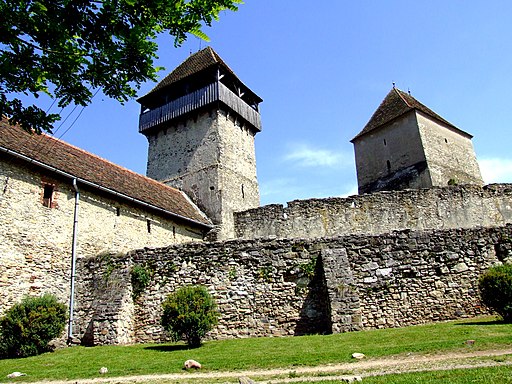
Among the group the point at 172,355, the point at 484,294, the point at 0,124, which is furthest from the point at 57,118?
the point at 0,124

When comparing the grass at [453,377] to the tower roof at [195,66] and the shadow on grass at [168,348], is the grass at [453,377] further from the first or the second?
the tower roof at [195,66]

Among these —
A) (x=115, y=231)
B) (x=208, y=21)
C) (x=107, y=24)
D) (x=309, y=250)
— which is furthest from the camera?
(x=115, y=231)

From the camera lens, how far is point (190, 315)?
10.2 metres

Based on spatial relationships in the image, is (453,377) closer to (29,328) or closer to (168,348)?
(168,348)

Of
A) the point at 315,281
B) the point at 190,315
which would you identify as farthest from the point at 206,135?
the point at 190,315

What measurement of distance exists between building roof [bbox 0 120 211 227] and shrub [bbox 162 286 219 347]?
686 centimetres

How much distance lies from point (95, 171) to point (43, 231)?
160 inches

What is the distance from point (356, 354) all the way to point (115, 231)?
1130cm

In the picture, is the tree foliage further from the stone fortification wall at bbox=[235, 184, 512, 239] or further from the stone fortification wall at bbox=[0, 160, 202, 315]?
the stone fortification wall at bbox=[235, 184, 512, 239]

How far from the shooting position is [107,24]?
18.0 ft

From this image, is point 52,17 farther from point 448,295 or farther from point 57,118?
point 448,295

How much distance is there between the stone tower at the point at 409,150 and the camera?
2523 cm

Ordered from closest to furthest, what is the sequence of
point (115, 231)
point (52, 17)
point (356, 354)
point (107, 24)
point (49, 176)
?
point (52, 17)
point (107, 24)
point (356, 354)
point (49, 176)
point (115, 231)

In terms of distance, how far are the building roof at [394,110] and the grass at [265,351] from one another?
1871 centimetres
